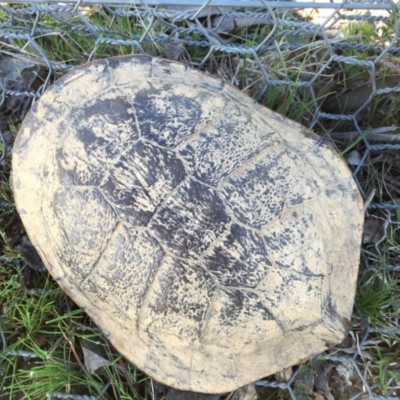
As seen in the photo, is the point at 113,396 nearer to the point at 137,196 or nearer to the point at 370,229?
the point at 137,196

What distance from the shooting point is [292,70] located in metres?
1.24

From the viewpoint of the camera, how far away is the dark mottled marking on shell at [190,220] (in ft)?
2.94

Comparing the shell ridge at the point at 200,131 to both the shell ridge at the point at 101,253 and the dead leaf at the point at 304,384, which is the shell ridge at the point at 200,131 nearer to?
the shell ridge at the point at 101,253

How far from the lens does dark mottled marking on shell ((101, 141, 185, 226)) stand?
2.99 ft

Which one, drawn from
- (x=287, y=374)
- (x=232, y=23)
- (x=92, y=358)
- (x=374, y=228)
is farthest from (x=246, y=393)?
(x=232, y=23)

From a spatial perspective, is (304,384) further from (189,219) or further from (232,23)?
(232,23)

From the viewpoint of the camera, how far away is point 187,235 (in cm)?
90

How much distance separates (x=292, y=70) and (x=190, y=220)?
54 centimetres

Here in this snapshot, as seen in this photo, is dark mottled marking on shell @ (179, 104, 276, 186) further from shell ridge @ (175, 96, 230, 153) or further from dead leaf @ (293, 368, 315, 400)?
dead leaf @ (293, 368, 315, 400)

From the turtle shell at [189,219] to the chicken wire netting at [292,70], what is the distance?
6.5 inches

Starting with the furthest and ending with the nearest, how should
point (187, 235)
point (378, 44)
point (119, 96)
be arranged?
point (378, 44)
point (119, 96)
point (187, 235)

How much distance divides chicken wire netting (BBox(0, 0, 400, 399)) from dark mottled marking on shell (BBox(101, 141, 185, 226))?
355mm

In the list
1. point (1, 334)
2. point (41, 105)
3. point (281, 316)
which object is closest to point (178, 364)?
point (281, 316)

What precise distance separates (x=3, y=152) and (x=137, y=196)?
0.52 m
